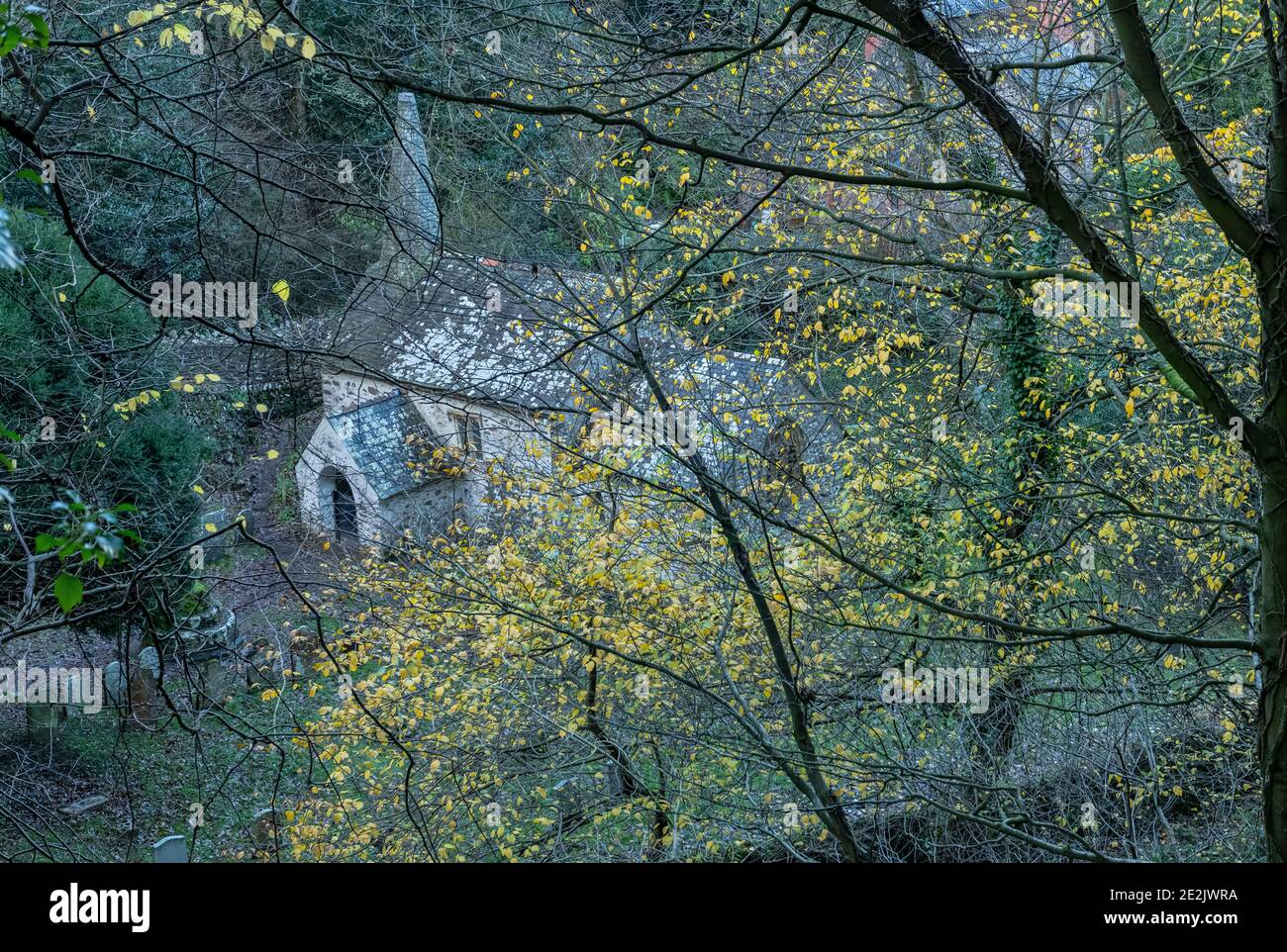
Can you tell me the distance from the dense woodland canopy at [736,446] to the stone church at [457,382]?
233 mm

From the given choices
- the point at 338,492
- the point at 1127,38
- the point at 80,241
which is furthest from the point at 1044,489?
the point at 338,492

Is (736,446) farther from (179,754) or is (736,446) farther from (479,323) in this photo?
(179,754)

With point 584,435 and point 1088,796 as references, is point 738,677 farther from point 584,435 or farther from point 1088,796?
point 1088,796

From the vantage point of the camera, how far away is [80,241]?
3605 mm

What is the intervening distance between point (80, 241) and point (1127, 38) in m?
3.78

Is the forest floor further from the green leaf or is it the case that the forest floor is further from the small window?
the green leaf

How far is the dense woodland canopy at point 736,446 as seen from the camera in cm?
441

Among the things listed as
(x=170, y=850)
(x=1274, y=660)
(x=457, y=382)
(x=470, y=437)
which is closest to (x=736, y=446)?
(x=457, y=382)

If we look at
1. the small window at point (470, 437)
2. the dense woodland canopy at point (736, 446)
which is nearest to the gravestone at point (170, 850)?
the dense woodland canopy at point (736, 446)

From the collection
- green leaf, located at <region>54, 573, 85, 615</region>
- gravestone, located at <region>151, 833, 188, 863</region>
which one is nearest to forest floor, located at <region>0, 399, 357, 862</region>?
gravestone, located at <region>151, 833, 188, 863</region>

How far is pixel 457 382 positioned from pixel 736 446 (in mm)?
1708

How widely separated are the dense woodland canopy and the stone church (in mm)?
233

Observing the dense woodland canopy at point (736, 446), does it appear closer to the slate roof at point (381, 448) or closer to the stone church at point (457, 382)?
the stone church at point (457, 382)

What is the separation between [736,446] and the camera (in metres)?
6.24
